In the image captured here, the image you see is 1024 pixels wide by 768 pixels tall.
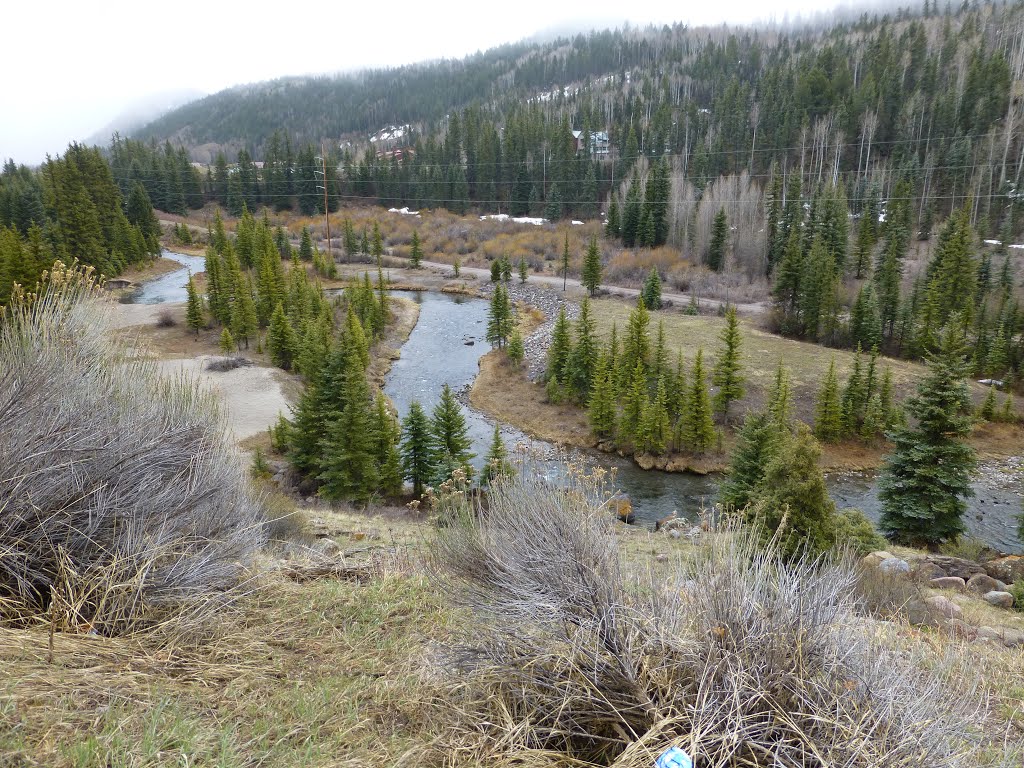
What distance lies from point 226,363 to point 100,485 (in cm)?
3298

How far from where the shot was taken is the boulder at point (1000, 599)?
35.0ft

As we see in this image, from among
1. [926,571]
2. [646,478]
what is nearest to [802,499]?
[926,571]

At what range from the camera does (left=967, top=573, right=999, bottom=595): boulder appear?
11.4 m

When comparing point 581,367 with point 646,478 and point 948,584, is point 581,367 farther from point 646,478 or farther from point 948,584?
Answer: point 948,584

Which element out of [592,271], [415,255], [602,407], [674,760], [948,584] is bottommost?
[602,407]

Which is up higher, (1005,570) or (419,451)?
(1005,570)

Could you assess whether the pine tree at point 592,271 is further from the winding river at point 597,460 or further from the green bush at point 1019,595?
the green bush at point 1019,595

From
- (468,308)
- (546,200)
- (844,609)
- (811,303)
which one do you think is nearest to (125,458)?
(844,609)

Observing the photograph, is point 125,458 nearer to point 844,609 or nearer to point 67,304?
point 67,304

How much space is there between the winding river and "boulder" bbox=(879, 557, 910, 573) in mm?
3679

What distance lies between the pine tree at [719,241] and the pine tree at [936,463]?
4370 cm

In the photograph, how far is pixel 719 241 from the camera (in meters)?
60.4

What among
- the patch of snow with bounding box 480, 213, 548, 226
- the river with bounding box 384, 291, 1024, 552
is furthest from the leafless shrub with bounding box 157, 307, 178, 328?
the patch of snow with bounding box 480, 213, 548, 226

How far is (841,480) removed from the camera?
27078 millimetres
